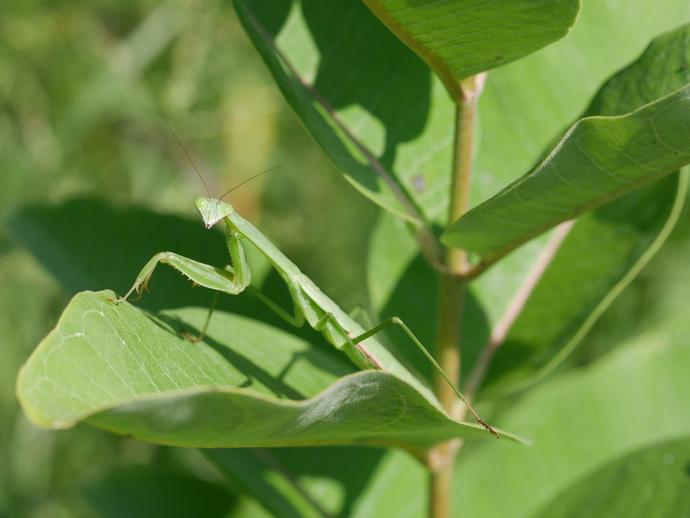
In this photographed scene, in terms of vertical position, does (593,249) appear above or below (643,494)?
above

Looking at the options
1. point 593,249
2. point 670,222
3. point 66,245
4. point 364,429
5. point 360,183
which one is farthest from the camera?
point 66,245

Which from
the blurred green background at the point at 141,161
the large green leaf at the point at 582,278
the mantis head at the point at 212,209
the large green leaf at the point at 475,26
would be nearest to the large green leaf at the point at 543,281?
the large green leaf at the point at 582,278

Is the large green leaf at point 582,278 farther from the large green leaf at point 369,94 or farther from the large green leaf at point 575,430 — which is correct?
the large green leaf at point 575,430

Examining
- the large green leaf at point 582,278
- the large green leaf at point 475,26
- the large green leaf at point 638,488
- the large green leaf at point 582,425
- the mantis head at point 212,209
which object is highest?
the large green leaf at point 475,26

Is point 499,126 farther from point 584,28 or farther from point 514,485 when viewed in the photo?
point 514,485

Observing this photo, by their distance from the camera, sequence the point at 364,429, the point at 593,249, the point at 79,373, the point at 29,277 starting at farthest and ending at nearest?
the point at 29,277 → the point at 593,249 → the point at 364,429 → the point at 79,373

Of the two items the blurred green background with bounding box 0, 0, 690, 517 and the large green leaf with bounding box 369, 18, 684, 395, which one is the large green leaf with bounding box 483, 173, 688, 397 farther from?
the blurred green background with bounding box 0, 0, 690, 517

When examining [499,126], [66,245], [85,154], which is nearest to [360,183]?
[499,126]

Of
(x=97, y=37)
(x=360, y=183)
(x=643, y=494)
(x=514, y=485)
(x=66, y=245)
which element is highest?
(x=97, y=37)
